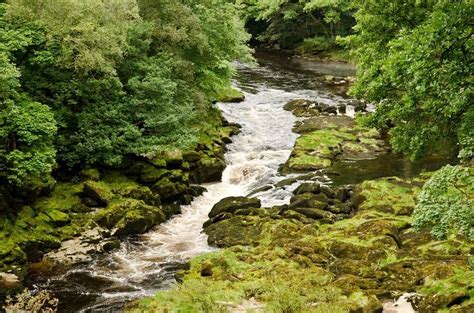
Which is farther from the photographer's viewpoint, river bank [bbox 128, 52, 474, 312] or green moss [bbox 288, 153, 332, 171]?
green moss [bbox 288, 153, 332, 171]

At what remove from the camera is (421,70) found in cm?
1115

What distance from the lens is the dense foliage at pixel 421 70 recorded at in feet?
35.0

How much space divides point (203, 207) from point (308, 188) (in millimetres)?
5158

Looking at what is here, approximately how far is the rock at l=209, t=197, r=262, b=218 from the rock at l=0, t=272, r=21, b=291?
8732mm

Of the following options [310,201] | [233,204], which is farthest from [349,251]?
[233,204]

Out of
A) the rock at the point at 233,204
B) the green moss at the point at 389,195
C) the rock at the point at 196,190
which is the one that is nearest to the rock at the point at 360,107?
the green moss at the point at 389,195

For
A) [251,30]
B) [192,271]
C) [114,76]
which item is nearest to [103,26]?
[114,76]

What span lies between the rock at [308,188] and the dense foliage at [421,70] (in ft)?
25.5

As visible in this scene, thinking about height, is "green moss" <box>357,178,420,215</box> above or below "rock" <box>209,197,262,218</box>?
above

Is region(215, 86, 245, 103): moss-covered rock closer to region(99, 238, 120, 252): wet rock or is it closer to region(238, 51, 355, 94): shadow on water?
region(238, 51, 355, 94): shadow on water

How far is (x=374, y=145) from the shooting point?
103 feet

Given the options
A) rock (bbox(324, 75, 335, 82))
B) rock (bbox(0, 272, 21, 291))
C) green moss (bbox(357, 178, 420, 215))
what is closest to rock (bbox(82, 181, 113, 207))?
rock (bbox(0, 272, 21, 291))

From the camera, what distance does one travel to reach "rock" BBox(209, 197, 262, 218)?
22672 mm

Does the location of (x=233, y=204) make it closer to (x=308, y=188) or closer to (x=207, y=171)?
(x=308, y=188)
